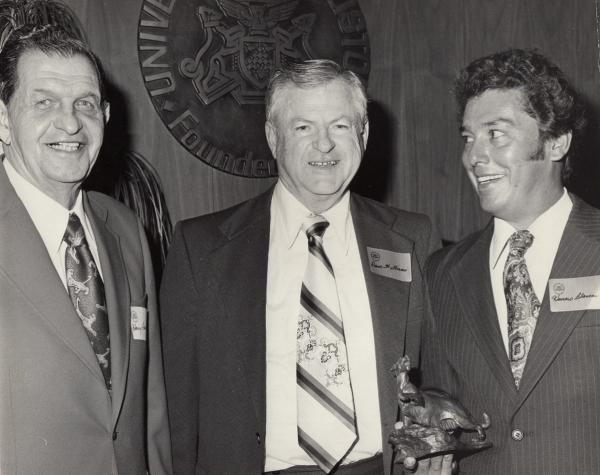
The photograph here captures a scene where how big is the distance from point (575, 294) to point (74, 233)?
151cm

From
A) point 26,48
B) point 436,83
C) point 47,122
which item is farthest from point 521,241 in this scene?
point 436,83

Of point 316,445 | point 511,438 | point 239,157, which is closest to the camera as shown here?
point 511,438

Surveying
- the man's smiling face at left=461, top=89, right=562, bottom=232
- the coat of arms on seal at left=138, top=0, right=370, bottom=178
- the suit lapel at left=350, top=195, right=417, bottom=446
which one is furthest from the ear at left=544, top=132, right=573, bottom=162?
the coat of arms on seal at left=138, top=0, right=370, bottom=178

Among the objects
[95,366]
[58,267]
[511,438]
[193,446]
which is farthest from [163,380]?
[511,438]

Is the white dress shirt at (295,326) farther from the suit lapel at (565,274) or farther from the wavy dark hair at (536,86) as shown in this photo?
the wavy dark hair at (536,86)

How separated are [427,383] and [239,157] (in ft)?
5.51

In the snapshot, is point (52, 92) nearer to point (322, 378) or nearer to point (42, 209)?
point (42, 209)

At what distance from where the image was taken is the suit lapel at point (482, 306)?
6.70ft

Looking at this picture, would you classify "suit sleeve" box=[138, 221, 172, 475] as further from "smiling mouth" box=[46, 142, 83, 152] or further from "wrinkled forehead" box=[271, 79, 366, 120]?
"wrinkled forehead" box=[271, 79, 366, 120]

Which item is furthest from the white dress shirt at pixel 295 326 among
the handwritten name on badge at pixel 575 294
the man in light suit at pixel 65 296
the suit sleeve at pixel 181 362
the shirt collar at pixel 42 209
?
the shirt collar at pixel 42 209

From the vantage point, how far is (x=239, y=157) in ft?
11.5

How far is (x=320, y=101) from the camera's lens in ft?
7.61

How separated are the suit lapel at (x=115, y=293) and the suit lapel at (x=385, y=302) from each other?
0.81 meters

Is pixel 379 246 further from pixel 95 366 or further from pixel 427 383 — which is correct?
pixel 95 366
